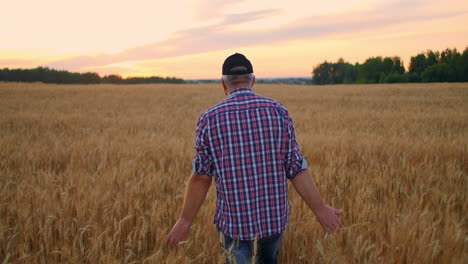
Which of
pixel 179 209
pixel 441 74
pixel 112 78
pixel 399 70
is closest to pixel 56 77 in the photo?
pixel 112 78

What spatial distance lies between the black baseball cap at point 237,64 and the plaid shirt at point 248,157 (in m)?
0.09

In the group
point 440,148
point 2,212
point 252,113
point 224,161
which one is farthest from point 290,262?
point 440,148

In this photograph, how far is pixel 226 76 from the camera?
53.1 inches

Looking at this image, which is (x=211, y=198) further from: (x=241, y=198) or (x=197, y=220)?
(x=241, y=198)

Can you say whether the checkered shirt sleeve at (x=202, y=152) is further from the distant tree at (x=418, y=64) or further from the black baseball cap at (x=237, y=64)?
the distant tree at (x=418, y=64)

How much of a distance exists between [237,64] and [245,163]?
457 mm

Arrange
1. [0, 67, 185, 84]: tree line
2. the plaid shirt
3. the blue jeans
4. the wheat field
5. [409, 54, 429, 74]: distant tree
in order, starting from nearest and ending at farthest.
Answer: the plaid shirt < the blue jeans < the wheat field < [0, 67, 185, 84]: tree line < [409, 54, 429, 74]: distant tree

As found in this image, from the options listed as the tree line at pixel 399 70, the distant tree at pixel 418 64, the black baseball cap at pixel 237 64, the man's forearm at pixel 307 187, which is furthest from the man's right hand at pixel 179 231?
the distant tree at pixel 418 64

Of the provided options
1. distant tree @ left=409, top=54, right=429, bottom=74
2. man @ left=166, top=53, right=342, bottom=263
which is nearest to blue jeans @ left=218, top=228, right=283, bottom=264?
man @ left=166, top=53, right=342, bottom=263

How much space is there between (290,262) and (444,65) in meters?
77.3

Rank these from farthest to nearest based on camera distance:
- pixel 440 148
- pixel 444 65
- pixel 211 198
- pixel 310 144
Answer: pixel 444 65 → pixel 310 144 → pixel 440 148 → pixel 211 198

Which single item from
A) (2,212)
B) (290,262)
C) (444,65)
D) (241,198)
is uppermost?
(444,65)

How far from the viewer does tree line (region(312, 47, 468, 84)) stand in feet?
200

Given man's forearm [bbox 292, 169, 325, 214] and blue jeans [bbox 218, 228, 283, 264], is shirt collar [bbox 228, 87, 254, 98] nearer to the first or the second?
man's forearm [bbox 292, 169, 325, 214]
